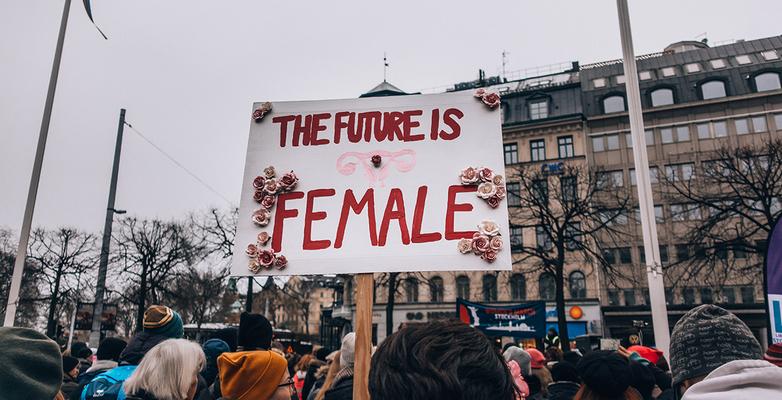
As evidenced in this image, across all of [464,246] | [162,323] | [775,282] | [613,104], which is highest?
[613,104]

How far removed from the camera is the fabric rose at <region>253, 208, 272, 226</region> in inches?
140

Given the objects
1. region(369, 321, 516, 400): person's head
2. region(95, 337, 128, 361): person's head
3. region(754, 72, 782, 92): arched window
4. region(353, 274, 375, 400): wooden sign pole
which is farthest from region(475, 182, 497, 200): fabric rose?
region(754, 72, 782, 92): arched window

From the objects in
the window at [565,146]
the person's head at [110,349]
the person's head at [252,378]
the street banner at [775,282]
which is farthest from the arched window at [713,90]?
the person's head at [252,378]

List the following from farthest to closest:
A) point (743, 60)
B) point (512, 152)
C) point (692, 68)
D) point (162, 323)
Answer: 1. point (512, 152)
2. point (692, 68)
3. point (743, 60)
4. point (162, 323)

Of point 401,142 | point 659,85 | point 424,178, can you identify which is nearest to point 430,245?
point 424,178

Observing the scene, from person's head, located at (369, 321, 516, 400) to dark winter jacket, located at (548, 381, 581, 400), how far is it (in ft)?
11.7

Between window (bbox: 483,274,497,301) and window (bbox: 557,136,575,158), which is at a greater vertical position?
window (bbox: 557,136,575,158)

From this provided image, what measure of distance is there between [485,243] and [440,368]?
74.8 inches

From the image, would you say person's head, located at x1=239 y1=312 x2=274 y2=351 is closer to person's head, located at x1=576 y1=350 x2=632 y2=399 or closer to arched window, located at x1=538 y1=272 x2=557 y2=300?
person's head, located at x1=576 y1=350 x2=632 y2=399

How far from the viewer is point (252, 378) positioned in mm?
3199

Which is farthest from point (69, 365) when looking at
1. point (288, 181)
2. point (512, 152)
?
point (512, 152)

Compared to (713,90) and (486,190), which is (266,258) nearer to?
(486,190)

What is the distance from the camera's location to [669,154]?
37406 millimetres

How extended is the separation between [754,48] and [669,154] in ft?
39.9
